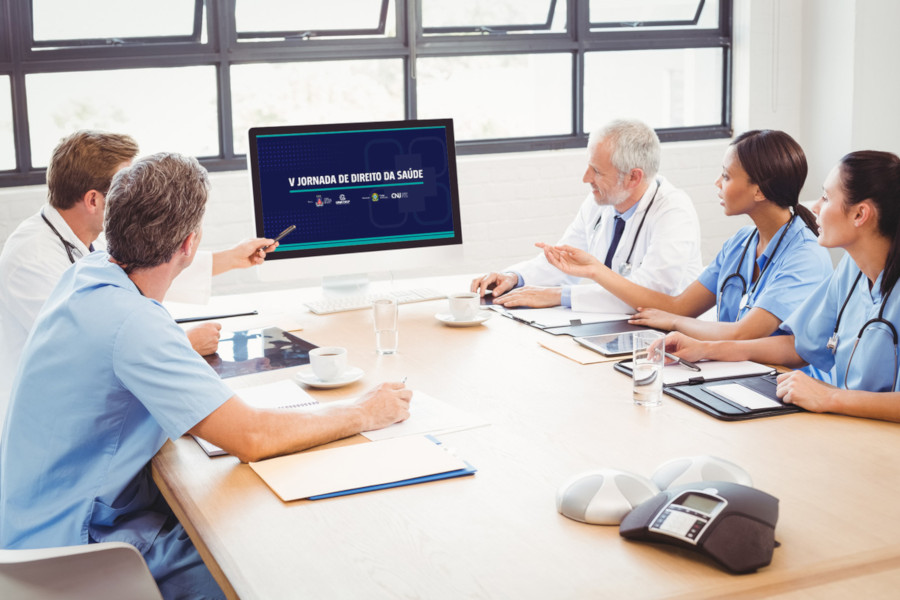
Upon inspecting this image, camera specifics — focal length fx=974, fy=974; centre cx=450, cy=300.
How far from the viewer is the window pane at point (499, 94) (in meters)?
4.73

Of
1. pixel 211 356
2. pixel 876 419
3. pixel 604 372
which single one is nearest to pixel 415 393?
pixel 604 372

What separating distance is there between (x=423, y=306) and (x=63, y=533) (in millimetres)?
1378

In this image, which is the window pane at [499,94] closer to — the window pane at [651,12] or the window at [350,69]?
the window at [350,69]

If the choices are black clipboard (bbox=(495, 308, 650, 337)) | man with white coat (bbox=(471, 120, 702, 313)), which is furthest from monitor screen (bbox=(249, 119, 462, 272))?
black clipboard (bbox=(495, 308, 650, 337))

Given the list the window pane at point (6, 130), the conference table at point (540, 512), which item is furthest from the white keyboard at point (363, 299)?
the window pane at point (6, 130)

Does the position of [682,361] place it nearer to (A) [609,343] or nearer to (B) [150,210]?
(A) [609,343]

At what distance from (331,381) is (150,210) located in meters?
0.54

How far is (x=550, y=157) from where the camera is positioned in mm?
4789

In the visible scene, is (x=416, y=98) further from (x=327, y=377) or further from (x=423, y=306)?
(x=327, y=377)

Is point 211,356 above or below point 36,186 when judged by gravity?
below

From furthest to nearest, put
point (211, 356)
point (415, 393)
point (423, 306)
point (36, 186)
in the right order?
point (36, 186) → point (423, 306) → point (211, 356) → point (415, 393)

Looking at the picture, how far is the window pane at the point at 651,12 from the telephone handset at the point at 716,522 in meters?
4.08

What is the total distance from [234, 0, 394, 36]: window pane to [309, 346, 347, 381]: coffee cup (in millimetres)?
2814

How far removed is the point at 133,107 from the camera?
168 inches
